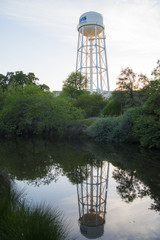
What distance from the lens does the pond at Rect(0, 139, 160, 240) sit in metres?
5.02

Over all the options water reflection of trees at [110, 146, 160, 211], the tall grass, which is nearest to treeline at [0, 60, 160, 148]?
water reflection of trees at [110, 146, 160, 211]

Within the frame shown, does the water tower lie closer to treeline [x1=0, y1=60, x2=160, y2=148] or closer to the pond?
treeline [x1=0, y1=60, x2=160, y2=148]

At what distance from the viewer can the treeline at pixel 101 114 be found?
18.4m

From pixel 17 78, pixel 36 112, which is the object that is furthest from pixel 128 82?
pixel 17 78

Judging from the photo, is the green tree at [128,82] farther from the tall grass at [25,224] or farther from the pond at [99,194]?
the tall grass at [25,224]

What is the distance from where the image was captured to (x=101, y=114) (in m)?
28.0

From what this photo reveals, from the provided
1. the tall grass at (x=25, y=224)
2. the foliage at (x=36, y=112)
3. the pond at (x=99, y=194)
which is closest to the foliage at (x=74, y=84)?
the foliage at (x=36, y=112)

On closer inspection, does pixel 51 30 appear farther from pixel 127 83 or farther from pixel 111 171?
pixel 111 171

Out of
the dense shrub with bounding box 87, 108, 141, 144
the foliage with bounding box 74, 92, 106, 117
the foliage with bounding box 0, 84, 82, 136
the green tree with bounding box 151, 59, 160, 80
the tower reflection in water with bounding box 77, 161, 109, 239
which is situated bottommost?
the tower reflection in water with bounding box 77, 161, 109, 239

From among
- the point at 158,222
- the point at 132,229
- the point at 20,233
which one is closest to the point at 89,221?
the point at 132,229

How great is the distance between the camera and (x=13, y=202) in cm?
422

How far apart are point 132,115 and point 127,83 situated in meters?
5.38

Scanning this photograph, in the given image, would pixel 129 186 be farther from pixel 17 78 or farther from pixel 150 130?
pixel 17 78

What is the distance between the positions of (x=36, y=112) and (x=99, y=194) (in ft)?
75.2
